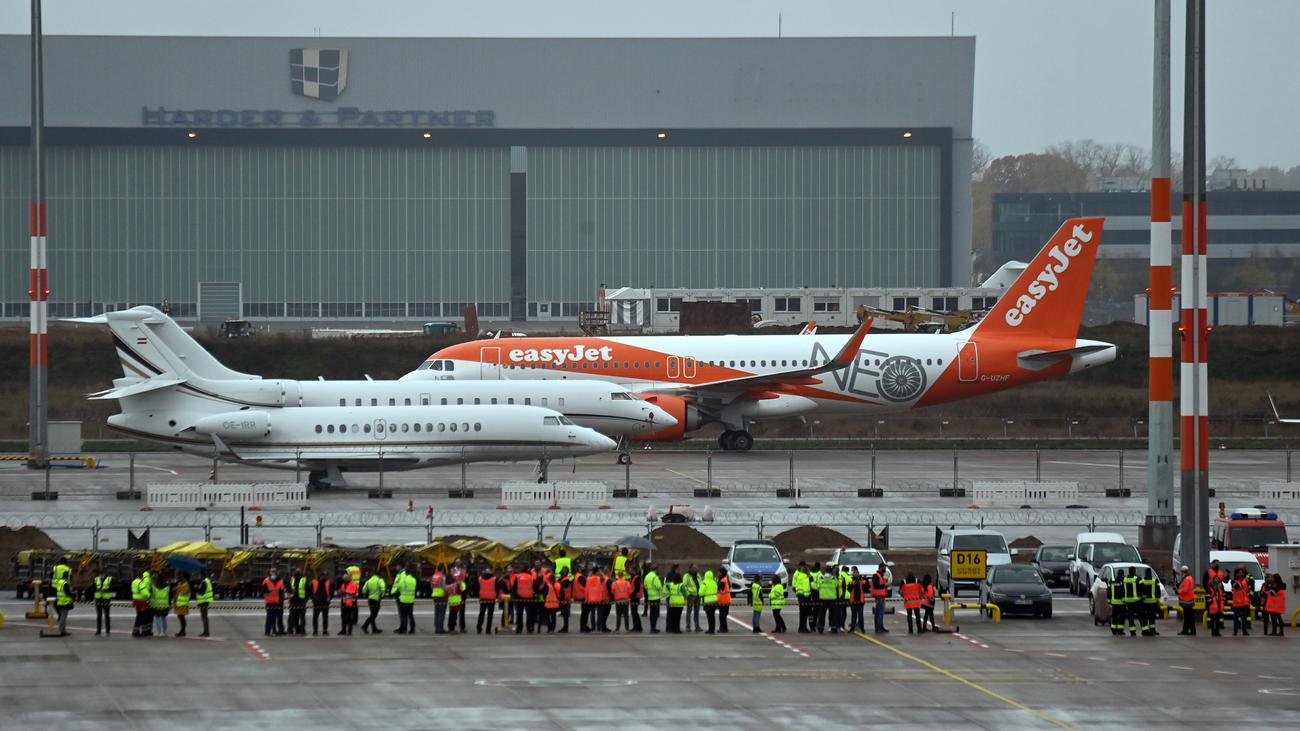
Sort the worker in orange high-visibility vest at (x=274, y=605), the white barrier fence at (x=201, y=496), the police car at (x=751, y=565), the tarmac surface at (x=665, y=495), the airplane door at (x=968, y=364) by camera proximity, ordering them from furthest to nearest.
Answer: the airplane door at (x=968, y=364) < the white barrier fence at (x=201, y=496) < the tarmac surface at (x=665, y=495) < the police car at (x=751, y=565) < the worker in orange high-visibility vest at (x=274, y=605)

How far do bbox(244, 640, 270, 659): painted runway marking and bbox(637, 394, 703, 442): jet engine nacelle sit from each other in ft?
103

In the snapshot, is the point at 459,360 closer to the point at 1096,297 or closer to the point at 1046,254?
the point at 1046,254

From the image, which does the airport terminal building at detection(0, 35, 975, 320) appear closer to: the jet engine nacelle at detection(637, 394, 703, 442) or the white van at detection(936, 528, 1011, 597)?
the jet engine nacelle at detection(637, 394, 703, 442)

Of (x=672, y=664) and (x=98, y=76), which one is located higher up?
(x=98, y=76)

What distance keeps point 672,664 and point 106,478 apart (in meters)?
32.5

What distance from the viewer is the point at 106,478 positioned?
53469mm

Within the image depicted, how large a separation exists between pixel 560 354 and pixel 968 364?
15120mm

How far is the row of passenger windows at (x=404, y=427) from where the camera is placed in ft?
164

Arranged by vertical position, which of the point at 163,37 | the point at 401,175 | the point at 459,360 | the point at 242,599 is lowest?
the point at 242,599

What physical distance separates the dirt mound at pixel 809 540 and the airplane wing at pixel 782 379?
2306cm

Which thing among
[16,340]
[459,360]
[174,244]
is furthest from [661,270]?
[459,360]

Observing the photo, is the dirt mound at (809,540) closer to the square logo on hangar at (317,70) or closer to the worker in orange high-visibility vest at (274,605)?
the worker in orange high-visibility vest at (274,605)

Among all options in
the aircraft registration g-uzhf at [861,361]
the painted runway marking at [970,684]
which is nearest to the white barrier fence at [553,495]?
the aircraft registration g-uzhf at [861,361]

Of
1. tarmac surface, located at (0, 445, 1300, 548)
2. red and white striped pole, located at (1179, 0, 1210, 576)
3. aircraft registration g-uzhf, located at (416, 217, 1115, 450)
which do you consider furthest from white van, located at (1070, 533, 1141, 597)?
aircraft registration g-uzhf, located at (416, 217, 1115, 450)
